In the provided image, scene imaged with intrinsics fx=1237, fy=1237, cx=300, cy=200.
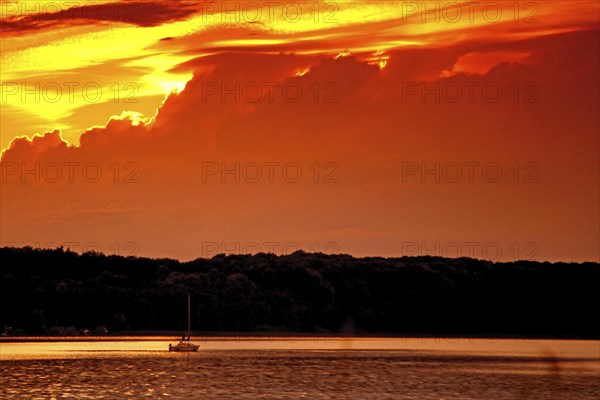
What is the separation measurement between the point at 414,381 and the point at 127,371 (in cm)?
4176

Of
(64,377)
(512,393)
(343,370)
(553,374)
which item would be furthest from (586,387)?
(64,377)

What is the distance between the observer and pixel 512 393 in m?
139

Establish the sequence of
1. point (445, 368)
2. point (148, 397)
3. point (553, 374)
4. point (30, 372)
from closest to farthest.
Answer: point (148, 397), point (30, 372), point (553, 374), point (445, 368)

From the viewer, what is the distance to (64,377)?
516 ft

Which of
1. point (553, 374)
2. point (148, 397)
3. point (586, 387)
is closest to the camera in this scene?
point (148, 397)

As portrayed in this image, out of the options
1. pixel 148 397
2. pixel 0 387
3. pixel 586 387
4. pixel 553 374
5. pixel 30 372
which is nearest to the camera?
pixel 148 397

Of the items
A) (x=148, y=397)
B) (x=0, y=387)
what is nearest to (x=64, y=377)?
(x=0, y=387)

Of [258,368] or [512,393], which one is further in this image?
[258,368]

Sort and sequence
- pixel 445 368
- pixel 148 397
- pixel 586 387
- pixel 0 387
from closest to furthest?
pixel 148 397 → pixel 0 387 → pixel 586 387 → pixel 445 368

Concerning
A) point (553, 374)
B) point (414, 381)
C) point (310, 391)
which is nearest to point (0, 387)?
point (310, 391)

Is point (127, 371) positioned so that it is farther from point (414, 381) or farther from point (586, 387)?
point (586, 387)

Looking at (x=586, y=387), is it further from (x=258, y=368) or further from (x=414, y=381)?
(x=258, y=368)

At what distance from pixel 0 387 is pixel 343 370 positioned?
59184mm

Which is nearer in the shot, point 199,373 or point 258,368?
point 199,373
